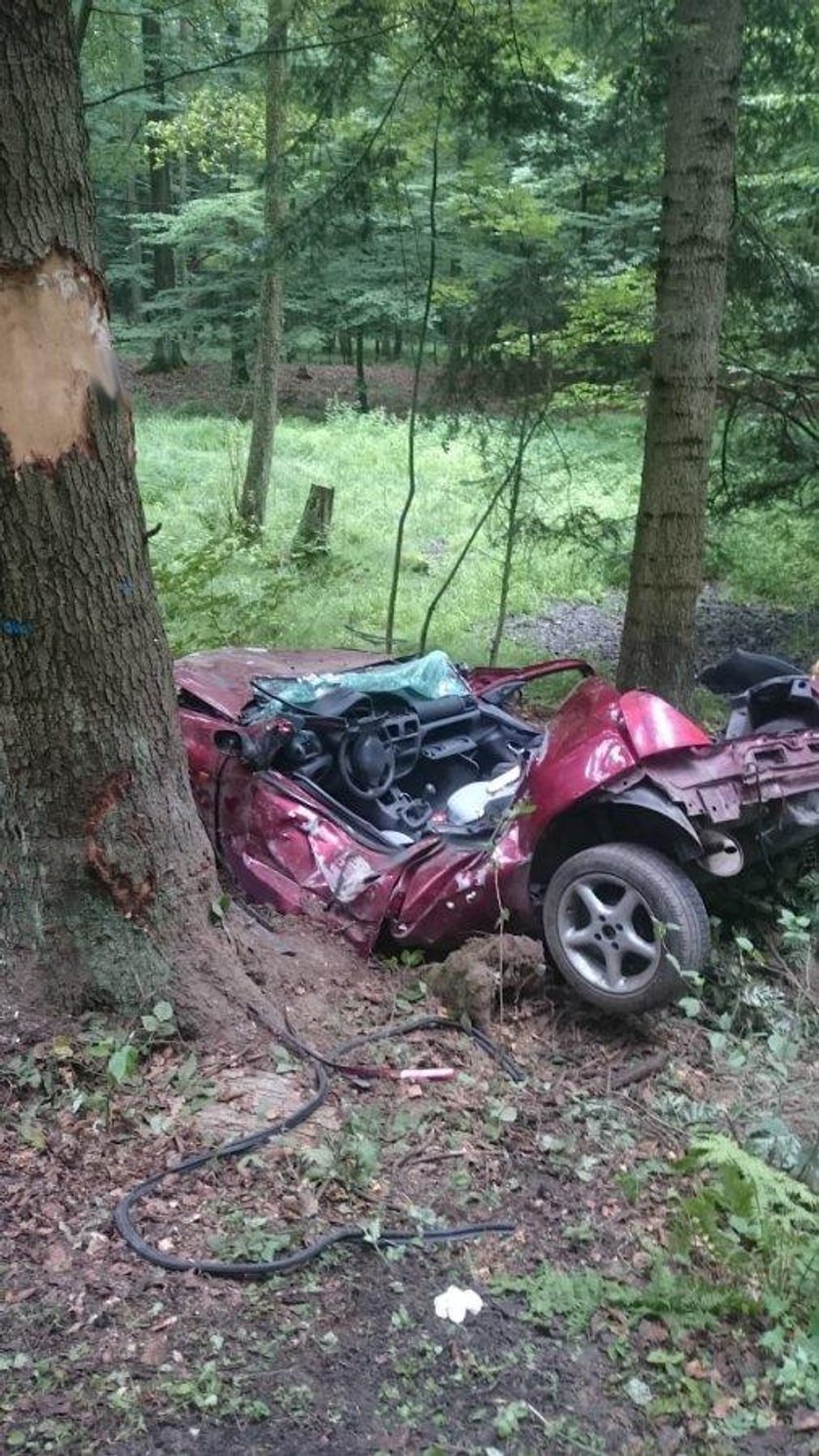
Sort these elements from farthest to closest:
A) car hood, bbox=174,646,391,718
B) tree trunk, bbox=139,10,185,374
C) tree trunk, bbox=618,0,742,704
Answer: tree trunk, bbox=139,10,185,374 < tree trunk, bbox=618,0,742,704 < car hood, bbox=174,646,391,718

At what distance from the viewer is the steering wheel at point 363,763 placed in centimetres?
530

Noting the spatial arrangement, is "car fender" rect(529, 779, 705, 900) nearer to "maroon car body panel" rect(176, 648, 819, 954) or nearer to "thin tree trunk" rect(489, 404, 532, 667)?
"maroon car body panel" rect(176, 648, 819, 954)

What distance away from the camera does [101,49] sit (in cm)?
1004

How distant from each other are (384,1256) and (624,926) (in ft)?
5.37

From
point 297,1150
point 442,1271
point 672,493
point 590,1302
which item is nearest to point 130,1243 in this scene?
point 297,1150

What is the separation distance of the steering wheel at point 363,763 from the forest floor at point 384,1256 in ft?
4.46

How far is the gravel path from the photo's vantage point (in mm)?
10945

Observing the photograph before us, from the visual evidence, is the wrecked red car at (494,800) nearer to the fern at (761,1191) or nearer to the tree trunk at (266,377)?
the fern at (761,1191)

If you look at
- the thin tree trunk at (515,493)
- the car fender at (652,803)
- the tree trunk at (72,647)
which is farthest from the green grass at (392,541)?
the tree trunk at (72,647)

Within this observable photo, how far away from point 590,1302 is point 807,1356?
494mm

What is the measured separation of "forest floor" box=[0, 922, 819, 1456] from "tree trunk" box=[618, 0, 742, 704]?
3580mm

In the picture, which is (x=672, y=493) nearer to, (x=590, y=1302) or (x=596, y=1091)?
(x=596, y=1091)

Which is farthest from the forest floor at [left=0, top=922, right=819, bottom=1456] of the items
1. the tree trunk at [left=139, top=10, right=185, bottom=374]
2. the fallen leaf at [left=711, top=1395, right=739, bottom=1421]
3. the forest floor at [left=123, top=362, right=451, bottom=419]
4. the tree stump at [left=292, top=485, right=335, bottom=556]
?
the tree trunk at [left=139, top=10, right=185, bottom=374]

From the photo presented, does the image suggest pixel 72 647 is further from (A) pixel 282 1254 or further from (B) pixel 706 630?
(B) pixel 706 630
